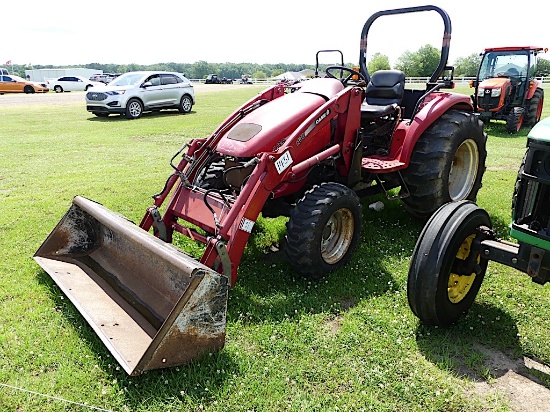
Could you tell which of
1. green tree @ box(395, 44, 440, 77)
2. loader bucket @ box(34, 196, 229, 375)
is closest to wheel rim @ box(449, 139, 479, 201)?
loader bucket @ box(34, 196, 229, 375)

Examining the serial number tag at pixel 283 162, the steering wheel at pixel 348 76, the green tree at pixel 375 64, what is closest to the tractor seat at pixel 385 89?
the steering wheel at pixel 348 76

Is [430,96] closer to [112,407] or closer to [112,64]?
[112,407]

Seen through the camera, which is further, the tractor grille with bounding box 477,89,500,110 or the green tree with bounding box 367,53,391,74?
the tractor grille with bounding box 477,89,500,110

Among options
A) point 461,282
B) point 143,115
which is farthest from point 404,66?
point 461,282

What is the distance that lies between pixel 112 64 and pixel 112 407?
155m

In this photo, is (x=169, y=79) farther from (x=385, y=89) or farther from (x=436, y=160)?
(x=436, y=160)

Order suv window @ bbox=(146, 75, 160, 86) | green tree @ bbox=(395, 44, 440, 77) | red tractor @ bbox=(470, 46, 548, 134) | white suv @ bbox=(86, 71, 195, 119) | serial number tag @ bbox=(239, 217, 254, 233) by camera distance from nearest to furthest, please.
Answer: serial number tag @ bbox=(239, 217, 254, 233)
red tractor @ bbox=(470, 46, 548, 134)
white suv @ bbox=(86, 71, 195, 119)
suv window @ bbox=(146, 75, 160, 86)
green tree @ bbox=(395, 44, 440, 77)

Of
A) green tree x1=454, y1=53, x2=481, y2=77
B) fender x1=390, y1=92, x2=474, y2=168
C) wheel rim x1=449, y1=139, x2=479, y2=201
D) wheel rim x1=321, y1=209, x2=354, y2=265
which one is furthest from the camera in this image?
green tree x1=454, y1=53, x2=481, y2=77

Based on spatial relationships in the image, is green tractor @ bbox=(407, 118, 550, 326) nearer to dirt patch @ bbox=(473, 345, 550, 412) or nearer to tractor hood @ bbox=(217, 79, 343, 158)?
dirt patch @ bbox=(473, 345, 550, 412)

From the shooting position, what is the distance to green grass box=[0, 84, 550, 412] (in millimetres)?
2729

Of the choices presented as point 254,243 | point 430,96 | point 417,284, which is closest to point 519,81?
point 430,96

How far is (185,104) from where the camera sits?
57.9 feet

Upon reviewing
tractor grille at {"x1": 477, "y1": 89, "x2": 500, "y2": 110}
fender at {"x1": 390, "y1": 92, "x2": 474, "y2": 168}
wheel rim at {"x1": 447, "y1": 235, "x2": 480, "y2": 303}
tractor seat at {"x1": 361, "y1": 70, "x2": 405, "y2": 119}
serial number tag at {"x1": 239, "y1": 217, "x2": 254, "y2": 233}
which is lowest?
wheel rim at {"x1": 447, "y1": 235, "x2": 480, "y2": 303}

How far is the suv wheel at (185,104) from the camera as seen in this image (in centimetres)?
1747
